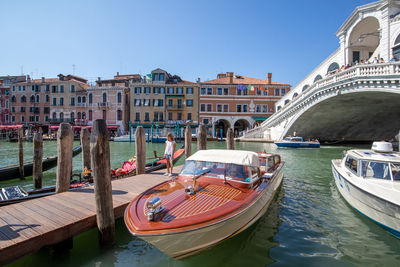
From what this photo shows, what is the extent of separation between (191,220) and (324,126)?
27.7 metres

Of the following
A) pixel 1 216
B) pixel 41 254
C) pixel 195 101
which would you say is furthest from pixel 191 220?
pixel 195 101

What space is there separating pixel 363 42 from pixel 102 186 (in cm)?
2537

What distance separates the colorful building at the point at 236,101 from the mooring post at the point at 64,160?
29.5 metres

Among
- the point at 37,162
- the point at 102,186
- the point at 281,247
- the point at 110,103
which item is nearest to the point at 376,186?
the point at 281,247

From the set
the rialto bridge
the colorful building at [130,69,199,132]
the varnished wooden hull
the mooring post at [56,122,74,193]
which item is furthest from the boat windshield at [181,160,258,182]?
the colorful building at [130,69,199,132]

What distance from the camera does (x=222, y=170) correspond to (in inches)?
197

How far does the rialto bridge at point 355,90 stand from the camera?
1608 centimetres

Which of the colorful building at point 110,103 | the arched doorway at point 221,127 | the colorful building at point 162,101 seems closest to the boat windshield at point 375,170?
the arched doorway at point 221,127

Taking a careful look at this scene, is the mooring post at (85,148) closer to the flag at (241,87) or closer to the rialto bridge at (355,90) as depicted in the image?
the rialto bridge at (355,90)

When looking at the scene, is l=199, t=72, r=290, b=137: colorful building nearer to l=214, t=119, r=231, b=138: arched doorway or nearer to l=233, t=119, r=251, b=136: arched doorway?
l=214, t=119, r=231, b=138: arched doorway

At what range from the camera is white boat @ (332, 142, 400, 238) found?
14.3 feet

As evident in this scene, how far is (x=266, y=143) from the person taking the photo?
2806 cm

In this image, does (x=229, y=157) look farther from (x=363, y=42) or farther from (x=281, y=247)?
(x=363, y=42)

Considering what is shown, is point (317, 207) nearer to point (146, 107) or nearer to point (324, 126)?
point (324, 126)
